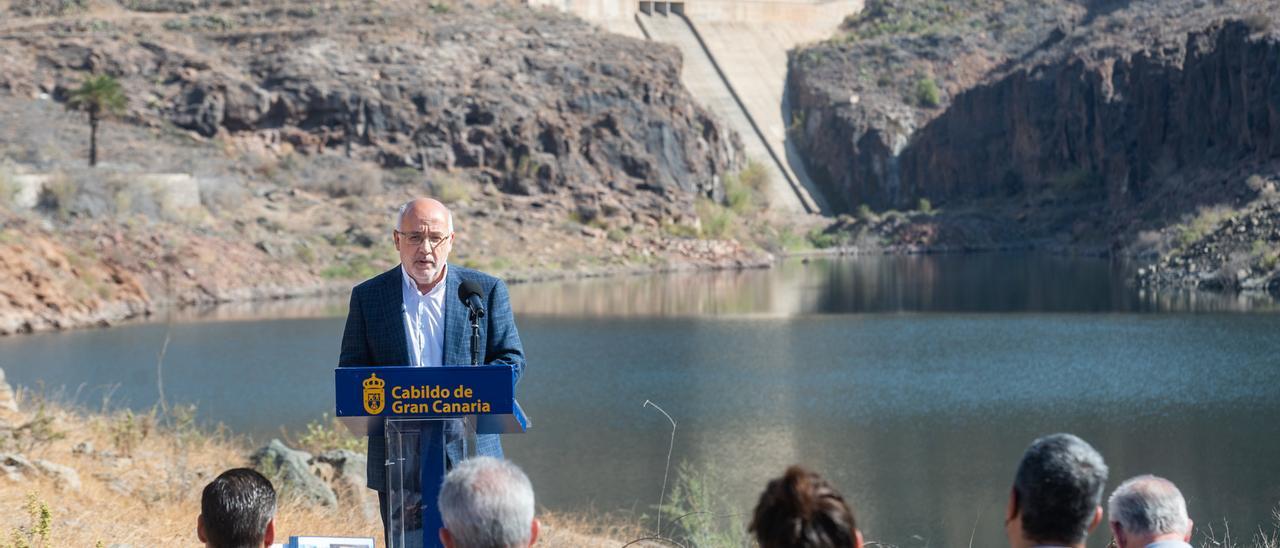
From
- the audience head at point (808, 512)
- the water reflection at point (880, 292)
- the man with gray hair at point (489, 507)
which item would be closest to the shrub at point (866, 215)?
the water reflection at point (880, 292)

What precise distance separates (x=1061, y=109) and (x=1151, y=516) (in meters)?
80.2

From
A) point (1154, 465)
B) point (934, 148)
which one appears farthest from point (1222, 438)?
point (934, 148)

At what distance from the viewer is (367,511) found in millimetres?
13016

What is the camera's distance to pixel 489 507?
15.0ft

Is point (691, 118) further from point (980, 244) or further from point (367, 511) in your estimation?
point (367, 511)

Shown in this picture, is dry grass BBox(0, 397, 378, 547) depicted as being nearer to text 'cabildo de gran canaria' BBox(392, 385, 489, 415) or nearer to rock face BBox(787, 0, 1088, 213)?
text 'cabildo de gran canaria' BBox(392, 385, 489, 415)

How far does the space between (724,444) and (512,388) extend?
49.2 ft

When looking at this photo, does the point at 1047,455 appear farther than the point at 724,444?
No

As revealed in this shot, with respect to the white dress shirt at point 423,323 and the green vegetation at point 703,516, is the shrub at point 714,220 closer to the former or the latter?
the green vegetation at point 703,516

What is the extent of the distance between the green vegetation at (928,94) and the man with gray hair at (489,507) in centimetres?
9223

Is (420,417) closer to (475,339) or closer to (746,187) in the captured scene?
(475,339)

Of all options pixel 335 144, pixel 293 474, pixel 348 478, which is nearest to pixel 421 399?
pixel 293 474

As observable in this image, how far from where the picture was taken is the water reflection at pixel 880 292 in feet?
142

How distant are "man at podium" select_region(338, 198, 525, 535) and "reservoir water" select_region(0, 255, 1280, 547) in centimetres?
898
